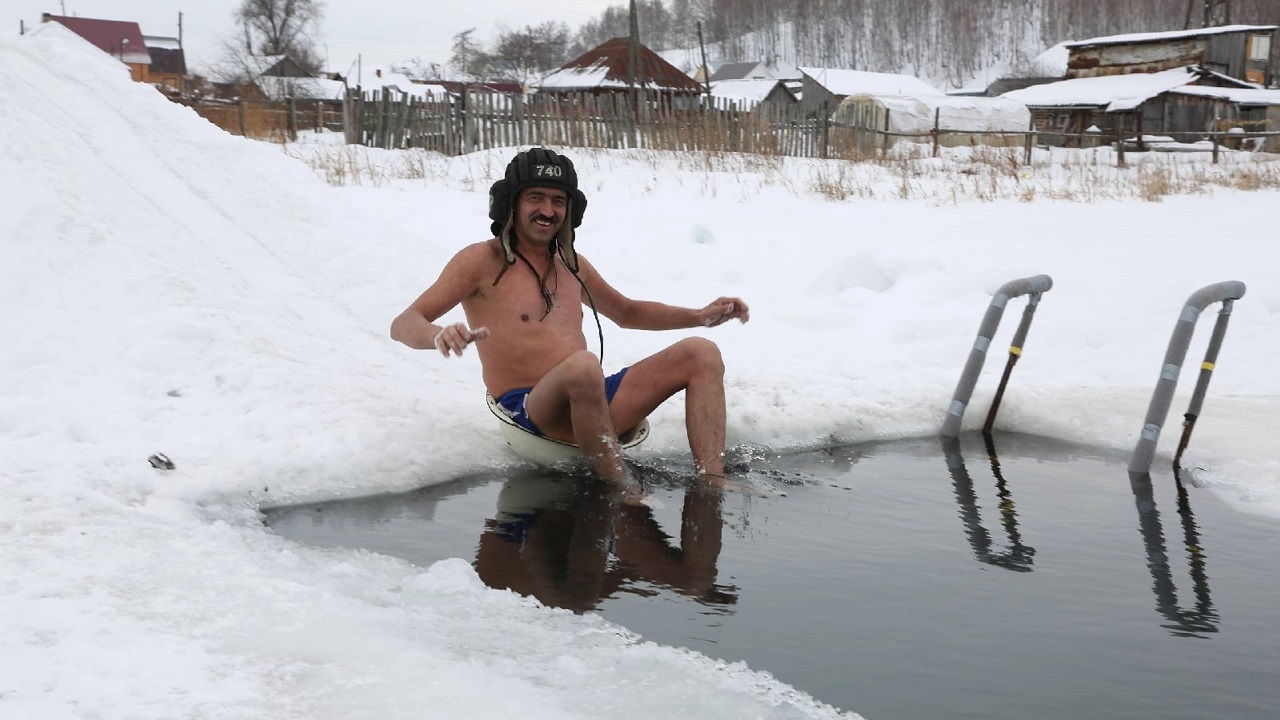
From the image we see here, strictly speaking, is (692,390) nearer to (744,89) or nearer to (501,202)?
(501,202)

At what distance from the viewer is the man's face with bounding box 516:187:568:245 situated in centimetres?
462

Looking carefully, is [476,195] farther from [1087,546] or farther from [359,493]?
[1087,546]

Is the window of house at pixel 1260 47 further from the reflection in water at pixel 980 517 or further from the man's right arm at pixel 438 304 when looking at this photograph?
the man's right arm at pixel 438 304

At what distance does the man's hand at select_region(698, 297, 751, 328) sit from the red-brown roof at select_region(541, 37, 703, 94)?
3480 centimetres

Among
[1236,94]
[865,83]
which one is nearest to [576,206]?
[1236,94]

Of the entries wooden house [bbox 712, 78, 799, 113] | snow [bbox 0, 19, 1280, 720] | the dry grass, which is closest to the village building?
wooden house [bbox 712, 78, 799, 113]

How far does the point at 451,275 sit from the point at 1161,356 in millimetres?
4973

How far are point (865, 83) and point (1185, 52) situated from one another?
12607 mm

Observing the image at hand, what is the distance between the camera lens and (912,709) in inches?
109

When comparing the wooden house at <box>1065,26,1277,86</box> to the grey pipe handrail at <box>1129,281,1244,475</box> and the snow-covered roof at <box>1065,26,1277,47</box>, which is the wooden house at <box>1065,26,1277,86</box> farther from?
the grey pipe handrail at <box>1129,281,1244,475</box>

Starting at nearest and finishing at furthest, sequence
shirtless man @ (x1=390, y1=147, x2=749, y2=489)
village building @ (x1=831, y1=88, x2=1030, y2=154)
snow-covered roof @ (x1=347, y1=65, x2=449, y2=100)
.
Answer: shirtless man @ (x1=390, y1=147, x2=749, y2=489), village building @ (x1=831, y1=88, x2=1030, y2=154), snow-covered roof @ (x1=347, y1=65, x2=449, y2=100)

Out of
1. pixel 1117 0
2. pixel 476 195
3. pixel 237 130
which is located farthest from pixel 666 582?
pixel 1117 0

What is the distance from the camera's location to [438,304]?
4430 millimetres

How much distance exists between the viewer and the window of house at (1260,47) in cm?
4556
